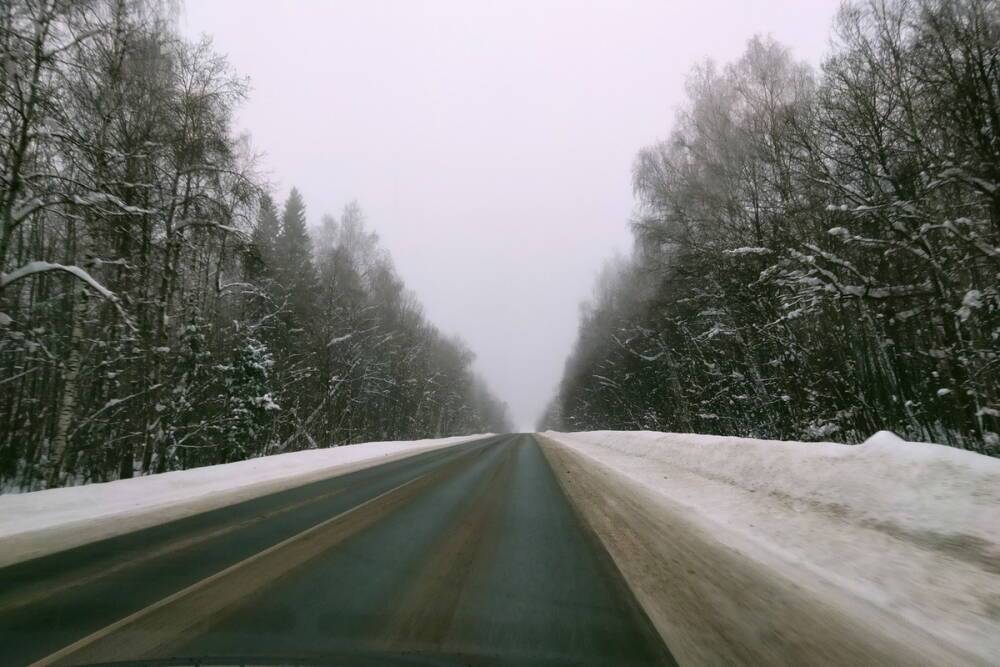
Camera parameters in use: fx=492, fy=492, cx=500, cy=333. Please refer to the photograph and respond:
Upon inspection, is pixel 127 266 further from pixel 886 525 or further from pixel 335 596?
pixel 886 525

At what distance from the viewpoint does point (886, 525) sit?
431cm

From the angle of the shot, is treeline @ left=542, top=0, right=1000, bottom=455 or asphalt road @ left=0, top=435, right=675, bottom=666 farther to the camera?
treeline @ left=542, top=0, right=1000, bottom=455

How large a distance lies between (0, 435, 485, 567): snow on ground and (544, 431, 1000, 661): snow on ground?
257 inches

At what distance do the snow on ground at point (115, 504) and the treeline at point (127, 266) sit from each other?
2.76 m

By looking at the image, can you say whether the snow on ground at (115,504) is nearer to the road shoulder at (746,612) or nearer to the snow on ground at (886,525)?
the road shoulder at (746,612)

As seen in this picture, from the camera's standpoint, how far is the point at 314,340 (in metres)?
26.7

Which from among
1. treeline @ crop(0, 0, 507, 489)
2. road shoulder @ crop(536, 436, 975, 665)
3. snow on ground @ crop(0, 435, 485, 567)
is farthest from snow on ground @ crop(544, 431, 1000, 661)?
treeline @ crop(0, 0, 507, 489)

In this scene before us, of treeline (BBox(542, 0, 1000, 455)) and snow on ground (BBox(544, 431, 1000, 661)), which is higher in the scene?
treeline (BBox(542, 0, 1000, 455))

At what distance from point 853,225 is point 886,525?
8158 millimetres

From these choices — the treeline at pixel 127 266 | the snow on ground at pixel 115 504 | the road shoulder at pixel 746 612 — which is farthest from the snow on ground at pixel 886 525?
the treeline at pixel 127 266

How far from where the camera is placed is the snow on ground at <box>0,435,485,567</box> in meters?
5.05

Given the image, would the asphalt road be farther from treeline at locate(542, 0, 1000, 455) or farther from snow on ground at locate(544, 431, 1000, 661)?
treeline at locate(542, 0, 1000, 455)

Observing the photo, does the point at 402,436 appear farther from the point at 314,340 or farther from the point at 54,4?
the point at 54,4

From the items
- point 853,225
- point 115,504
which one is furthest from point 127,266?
point 853,225
